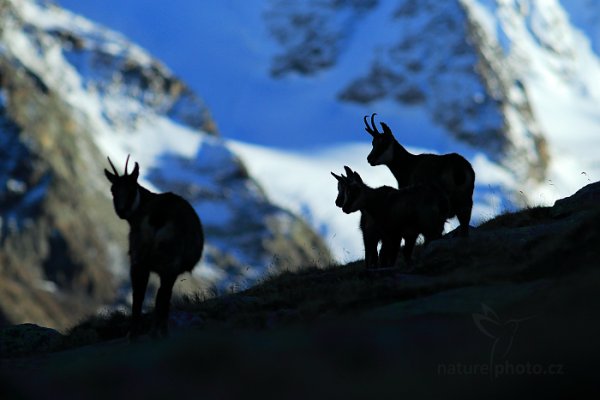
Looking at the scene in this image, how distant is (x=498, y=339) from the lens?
1098 cm

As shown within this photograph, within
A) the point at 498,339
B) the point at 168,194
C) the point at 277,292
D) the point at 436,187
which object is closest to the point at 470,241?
the point at 436,187

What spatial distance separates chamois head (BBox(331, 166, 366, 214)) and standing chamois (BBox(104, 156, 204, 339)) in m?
5.07

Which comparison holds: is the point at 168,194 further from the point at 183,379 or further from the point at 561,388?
the point at 561,388

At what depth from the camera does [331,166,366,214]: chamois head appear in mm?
20828

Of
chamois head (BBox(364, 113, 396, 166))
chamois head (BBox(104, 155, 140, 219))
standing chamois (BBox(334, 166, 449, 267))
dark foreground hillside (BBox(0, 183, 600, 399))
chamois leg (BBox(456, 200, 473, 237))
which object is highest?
chamois head (BBox(364, 113, 396, 166))

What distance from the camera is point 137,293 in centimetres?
1595

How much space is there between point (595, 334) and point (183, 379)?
362cm

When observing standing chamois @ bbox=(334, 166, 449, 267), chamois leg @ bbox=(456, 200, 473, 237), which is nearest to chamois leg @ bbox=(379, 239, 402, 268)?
standing chamois @ bbox=(334, 166, 449, 267)

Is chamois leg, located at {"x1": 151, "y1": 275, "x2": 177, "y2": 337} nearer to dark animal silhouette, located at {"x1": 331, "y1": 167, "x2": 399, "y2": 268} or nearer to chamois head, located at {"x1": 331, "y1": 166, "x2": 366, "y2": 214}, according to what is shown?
dark animal silhouette, located at {"x1": 331, "y1": 167, "x2": 399, "y2": 268}

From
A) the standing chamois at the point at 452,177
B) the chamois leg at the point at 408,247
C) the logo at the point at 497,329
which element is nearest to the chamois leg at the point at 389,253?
the chamois leg at the point at 408,247

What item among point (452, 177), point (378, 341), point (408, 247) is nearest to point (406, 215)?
point (408, 247)

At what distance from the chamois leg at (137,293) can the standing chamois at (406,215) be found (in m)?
5.31

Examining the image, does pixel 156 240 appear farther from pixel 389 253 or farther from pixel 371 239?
pixel 371 239

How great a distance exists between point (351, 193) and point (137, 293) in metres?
6.03
